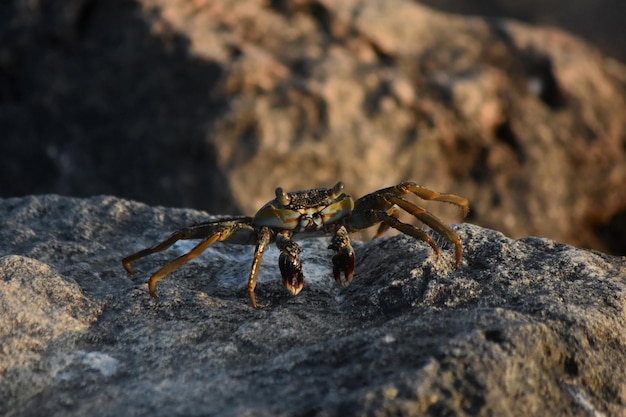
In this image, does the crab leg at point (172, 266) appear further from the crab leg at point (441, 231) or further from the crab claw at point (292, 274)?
the crab leg at point (441, 231)

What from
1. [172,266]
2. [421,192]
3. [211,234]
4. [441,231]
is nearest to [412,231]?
[441,231]

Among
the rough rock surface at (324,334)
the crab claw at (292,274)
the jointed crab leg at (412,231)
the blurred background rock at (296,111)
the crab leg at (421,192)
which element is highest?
the blurred background rock at (296,111)

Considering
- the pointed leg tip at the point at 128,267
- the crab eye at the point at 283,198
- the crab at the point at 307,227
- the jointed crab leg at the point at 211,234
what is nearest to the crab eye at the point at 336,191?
the crab at the point at 307,227

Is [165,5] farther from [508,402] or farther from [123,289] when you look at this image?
A: [508,402]

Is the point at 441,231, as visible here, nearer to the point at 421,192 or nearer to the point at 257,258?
the point at 421,192

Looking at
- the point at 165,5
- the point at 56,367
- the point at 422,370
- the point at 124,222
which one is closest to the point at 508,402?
the point at 422,370

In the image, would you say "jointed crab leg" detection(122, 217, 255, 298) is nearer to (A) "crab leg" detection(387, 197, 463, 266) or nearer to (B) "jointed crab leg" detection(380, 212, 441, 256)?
(B) "jointed crab leg" detection(380, 212, 441, 256)
